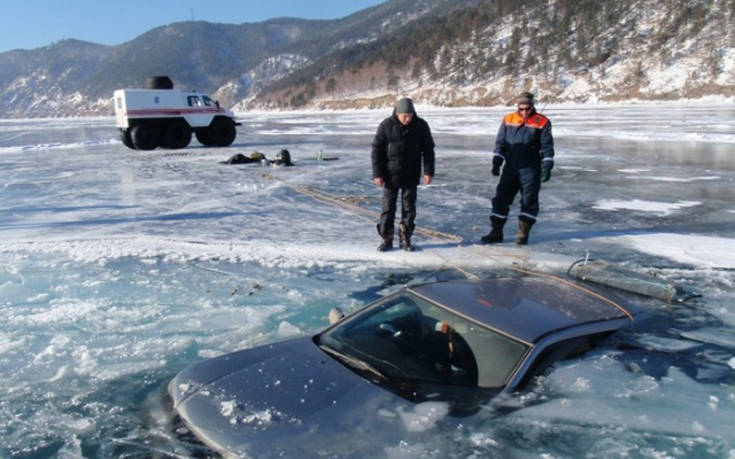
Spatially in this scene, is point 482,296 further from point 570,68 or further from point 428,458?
point 570,68

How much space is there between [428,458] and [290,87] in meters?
137

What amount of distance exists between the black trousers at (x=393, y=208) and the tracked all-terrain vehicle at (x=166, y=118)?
17286 millimetres

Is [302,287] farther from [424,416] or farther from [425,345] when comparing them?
[424,416]

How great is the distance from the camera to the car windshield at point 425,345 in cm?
292

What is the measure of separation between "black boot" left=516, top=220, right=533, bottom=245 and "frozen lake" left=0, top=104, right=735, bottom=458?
160mm

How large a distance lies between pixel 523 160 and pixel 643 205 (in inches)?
Result: 144

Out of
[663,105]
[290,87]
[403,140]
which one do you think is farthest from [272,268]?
[290,87]

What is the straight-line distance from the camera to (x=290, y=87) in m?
134

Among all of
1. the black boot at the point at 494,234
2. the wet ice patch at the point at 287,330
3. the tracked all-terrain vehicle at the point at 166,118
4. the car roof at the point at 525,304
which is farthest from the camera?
the tracked all-terrain vehicle at the point at 166,118

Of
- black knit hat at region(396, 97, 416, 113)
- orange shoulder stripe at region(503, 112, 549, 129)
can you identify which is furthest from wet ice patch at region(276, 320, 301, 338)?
orange shoulder stripe at region(503, 112, 549, 129)

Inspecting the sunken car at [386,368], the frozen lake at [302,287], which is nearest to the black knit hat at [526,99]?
the frozen lake at [302,287]

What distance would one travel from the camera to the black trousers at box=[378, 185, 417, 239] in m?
6.74

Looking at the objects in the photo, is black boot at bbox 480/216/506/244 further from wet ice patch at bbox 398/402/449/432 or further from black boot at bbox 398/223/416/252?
wet ice patch at bbox 398/402/449/432

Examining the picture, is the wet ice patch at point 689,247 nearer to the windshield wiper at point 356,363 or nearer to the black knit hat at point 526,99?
the black knit hat at point 526,99
